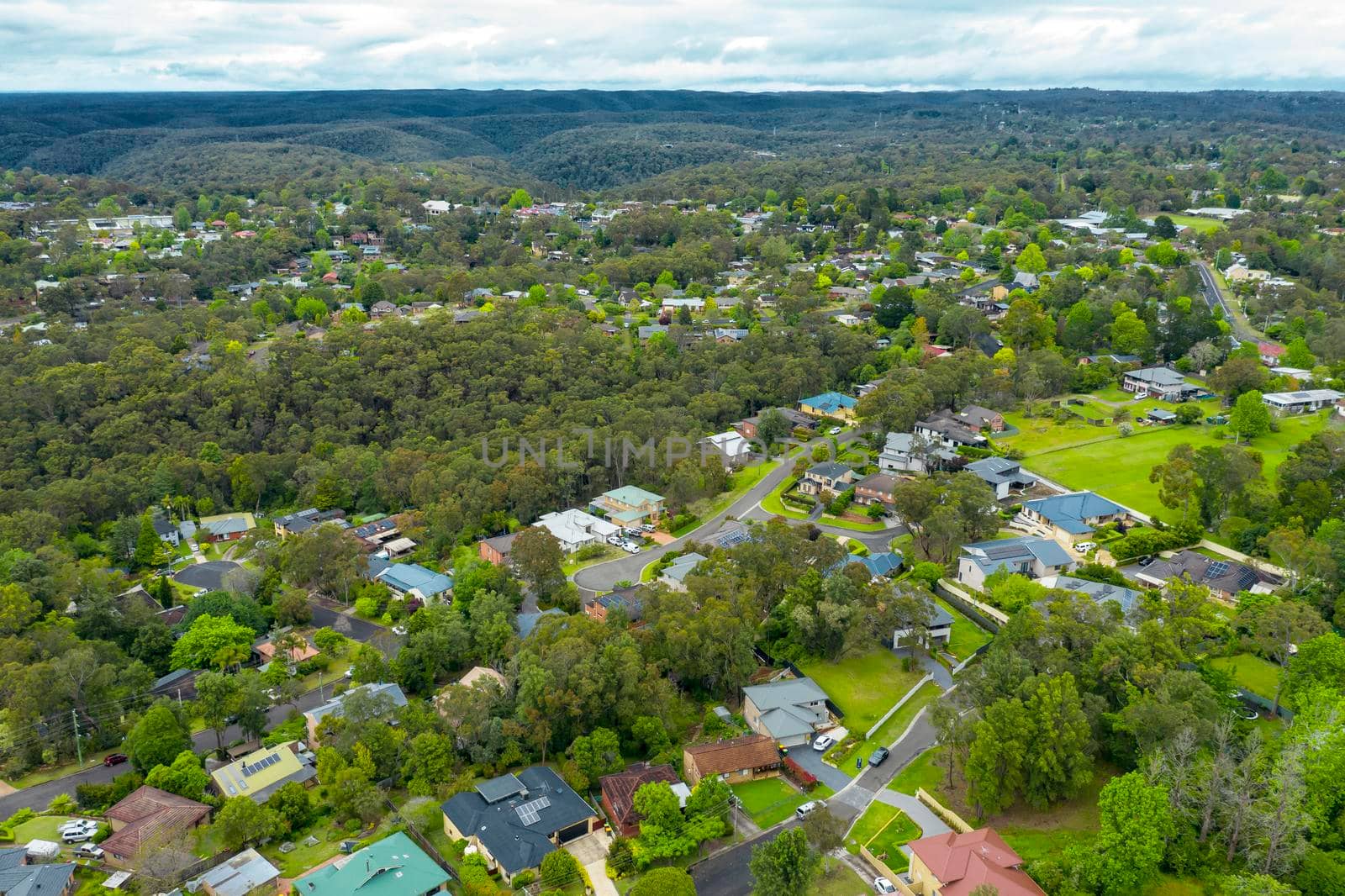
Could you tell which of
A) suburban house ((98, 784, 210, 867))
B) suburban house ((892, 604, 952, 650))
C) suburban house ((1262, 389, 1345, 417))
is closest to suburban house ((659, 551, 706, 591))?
suburban house ((892, 604, 952, 650))

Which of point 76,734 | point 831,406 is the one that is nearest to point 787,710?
point 76,734

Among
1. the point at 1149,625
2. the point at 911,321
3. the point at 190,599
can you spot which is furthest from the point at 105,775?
the point at 911,321

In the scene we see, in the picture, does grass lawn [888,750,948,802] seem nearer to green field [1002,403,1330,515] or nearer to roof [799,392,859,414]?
green field [1002,403,1330,515]

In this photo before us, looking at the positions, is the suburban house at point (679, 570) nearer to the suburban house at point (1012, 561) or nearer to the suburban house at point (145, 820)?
the suburban house at point (1012, 561)

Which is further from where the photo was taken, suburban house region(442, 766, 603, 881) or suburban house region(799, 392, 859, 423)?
suburban house region(799, 392, 859, 423)

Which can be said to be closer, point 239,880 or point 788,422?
point 239,880

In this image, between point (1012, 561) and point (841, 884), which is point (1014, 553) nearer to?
point (1012, 561)

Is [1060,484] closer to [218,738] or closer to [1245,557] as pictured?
[1245,557]
